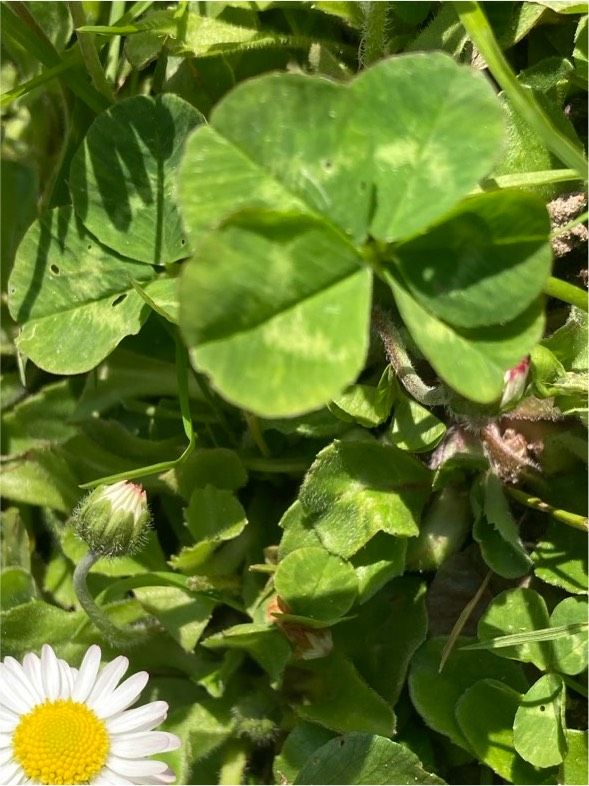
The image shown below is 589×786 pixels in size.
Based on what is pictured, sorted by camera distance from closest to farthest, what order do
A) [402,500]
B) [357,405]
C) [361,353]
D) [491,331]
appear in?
1. [361,353]
2. [491,331]
3. [357,405]
4. [402,500]

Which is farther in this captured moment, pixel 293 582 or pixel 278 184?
pixel 293 582

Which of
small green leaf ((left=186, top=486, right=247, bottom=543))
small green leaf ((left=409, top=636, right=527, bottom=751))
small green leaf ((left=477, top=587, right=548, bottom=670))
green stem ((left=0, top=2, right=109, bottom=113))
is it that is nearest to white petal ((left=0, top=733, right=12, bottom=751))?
small green leaf ((left=186, top=486, right=247, bottom=543))

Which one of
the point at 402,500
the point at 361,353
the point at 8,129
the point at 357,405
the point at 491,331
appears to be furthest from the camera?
the point at 8,129

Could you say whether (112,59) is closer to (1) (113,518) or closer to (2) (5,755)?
(1) (113,518)

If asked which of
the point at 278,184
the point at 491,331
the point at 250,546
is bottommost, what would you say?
the point at 250,546

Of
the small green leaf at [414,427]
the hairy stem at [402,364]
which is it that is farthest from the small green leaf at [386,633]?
the hairy stem at [402,364]

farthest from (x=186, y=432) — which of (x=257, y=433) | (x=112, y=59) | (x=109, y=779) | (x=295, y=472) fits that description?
(x=112, y=59)

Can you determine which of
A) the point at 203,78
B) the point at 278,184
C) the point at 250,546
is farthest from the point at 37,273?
the point at 278,184

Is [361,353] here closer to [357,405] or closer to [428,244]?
[428,244]
